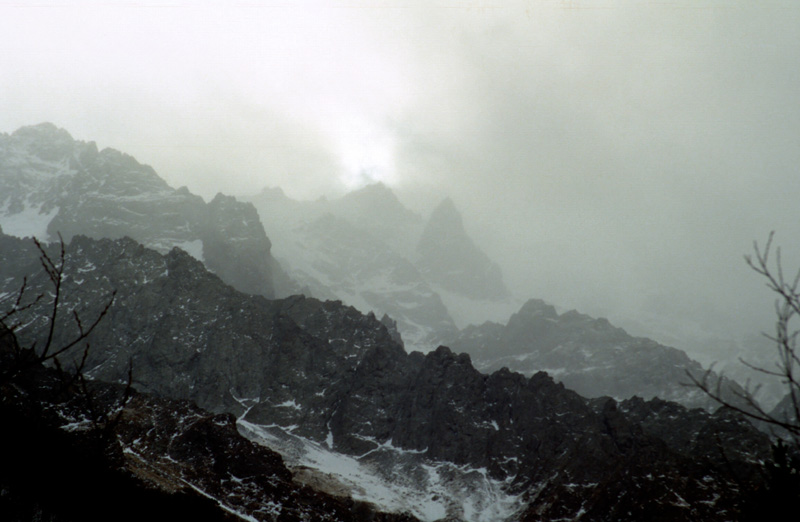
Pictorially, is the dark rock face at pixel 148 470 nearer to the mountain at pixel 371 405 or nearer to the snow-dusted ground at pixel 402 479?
the snow-dusted ground at pixel 402 479

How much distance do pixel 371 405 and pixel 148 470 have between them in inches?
3161

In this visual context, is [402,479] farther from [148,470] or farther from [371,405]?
[148,470]

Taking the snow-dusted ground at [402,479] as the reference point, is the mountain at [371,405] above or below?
above

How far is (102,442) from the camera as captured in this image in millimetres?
6762

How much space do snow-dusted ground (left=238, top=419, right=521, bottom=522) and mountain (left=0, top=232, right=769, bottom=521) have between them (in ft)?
1.36

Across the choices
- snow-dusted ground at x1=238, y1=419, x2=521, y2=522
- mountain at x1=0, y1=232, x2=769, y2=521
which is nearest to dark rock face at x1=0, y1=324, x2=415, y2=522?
snow-dusted ground at x1=238, y1=419, x2=521, y2=522

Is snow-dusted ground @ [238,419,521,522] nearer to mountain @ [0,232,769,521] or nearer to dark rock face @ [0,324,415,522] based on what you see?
mountain @ [0,232,769,521]

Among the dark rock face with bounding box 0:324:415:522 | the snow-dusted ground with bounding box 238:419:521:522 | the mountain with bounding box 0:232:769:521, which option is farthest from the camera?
the snow-dusted ground with bounding box 238:419:521:522

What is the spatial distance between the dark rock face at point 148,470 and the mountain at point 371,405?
2254 centimetres

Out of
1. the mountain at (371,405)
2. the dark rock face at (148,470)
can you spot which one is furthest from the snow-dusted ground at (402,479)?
the dark rock face at (148,470)

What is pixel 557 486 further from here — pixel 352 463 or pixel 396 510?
pixel 352 463

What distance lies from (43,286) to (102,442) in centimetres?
15366

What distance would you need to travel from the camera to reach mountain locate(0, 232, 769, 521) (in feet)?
299

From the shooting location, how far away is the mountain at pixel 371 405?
91188mm
